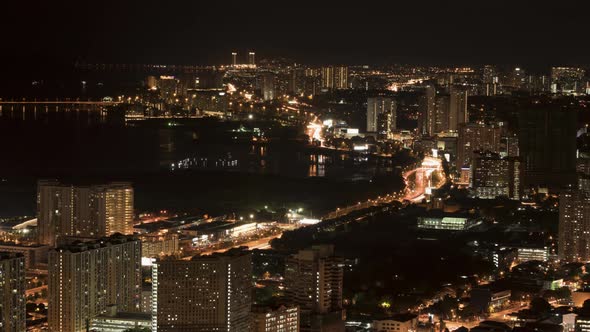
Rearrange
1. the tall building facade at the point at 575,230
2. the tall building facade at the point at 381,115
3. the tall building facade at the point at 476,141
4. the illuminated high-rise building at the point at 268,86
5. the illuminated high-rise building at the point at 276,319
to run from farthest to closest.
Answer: the illuminated high-rise building at the point at 268,86 → the tall building facade at the point at 381,115 → the tall building facade at the point at 476,141 → the tall building facade at the point at 575,230 → the illuminated high-rise building at the point at 276,319

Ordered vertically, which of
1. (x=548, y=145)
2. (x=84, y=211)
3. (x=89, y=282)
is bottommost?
(x=89, y=282)

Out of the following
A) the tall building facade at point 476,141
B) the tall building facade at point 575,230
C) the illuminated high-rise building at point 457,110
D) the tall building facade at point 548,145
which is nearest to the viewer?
the tall building facade at point 575,230

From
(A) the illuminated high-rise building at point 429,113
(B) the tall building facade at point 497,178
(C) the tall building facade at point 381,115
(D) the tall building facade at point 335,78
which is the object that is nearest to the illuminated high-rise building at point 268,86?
(D) the tall building facade at point 335,78

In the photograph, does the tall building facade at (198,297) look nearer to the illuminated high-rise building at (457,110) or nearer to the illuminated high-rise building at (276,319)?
the illuminated high-rise building at (276,319)

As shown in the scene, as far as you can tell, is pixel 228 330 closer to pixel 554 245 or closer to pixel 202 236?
pixel 202 236

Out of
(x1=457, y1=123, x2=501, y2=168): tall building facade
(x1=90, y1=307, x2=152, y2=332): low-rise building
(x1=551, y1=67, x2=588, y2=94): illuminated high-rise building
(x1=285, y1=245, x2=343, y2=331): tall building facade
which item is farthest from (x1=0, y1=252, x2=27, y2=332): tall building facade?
(x1=551, y1=67, x2=588, y2=94): illuminated high-rise building

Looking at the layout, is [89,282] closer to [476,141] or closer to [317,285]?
[317,285]

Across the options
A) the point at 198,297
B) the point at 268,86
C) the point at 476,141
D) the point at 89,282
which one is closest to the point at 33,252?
the point at 89,282
